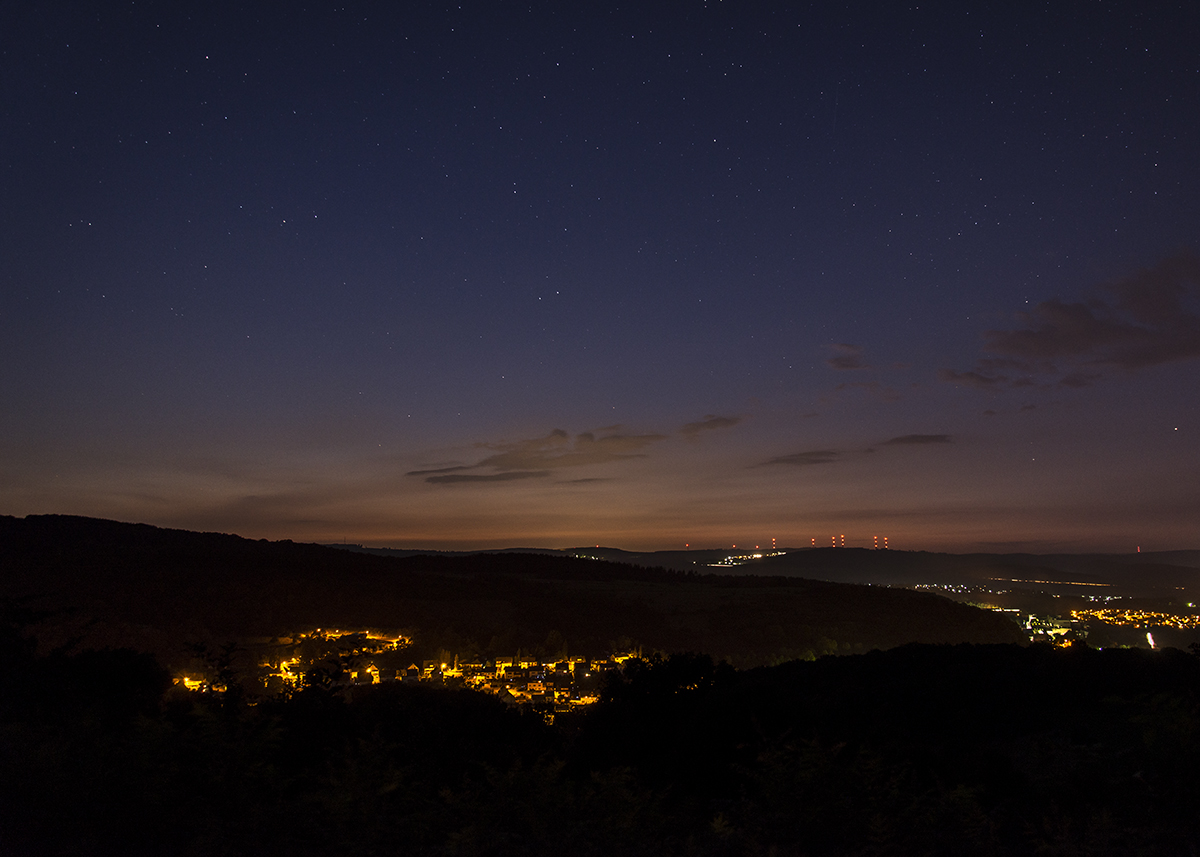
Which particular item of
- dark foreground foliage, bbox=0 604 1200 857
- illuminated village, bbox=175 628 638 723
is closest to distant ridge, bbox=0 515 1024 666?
illuminated village, bbox=175 628 638 723

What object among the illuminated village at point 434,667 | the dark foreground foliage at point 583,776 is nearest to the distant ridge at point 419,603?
the illuminated village at point 434,667

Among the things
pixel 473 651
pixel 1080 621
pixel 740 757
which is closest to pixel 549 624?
pixel 473 651

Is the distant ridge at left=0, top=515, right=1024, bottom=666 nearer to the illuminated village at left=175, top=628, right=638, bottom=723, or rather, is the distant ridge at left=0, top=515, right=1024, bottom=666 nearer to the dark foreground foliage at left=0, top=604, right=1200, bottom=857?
the illuminated village at left=175, top=628, right=638, bottom=723

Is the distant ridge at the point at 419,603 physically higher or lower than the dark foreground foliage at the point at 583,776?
lower

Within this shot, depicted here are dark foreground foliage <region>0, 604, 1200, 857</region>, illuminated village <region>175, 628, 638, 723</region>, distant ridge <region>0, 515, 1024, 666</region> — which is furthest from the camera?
distant ridge <region>0, 515, 1024, 666</region>

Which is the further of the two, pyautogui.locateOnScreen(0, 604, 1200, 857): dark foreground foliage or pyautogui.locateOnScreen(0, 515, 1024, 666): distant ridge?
pyautogui.locateOnScreen(0, 515, 1024, 666): distant ridge

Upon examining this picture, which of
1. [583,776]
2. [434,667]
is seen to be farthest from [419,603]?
[583,776]

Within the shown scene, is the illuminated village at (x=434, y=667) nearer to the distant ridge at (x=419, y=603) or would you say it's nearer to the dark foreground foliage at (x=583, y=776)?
the distant ridge at (x=419, y=603)

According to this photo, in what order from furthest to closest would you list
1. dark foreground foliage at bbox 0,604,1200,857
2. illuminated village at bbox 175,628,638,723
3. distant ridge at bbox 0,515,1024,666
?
1. distant ridge at bbox 0,515,1024,666
2. illuminated village at bbox 175,628,638,723
3. dark foreground foliage at bbox 0,604,1200,857
